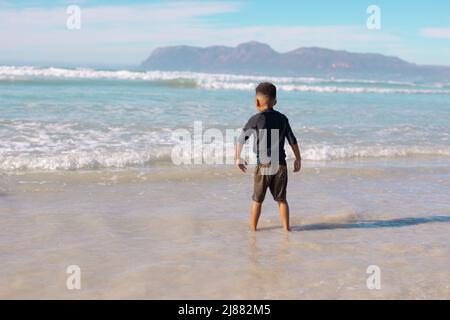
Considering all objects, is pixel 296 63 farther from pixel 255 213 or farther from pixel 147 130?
pixel 255 213

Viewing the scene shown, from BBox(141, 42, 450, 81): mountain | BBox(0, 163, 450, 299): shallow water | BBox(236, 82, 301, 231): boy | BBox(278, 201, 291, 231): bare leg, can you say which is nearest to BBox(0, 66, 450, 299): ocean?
BBox(0, 163, 450, 299): shallow water

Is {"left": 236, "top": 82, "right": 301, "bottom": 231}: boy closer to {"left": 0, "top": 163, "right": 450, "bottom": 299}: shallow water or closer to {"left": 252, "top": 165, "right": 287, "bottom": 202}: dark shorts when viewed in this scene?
{"left": 252, "top": 165, "right": 287, "bottom": 202}: dark shorts

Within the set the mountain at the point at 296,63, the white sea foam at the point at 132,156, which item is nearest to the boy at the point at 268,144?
the white sea foam at the point at 132,156

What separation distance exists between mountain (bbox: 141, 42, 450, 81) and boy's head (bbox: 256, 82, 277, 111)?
63023mm

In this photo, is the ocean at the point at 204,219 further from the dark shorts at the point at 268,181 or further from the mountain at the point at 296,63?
the mountain at the point at 296,63

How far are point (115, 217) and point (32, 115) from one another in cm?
789

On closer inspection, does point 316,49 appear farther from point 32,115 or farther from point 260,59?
point 32,115

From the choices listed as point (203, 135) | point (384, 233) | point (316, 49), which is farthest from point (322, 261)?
point (316, 49)

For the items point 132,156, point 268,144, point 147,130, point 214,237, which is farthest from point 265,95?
point 147,130

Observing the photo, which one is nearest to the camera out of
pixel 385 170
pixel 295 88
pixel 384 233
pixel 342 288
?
pixel 342 288

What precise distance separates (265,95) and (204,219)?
146 centimetres

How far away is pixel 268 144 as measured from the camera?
483 centimetres

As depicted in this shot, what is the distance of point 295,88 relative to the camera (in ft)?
103

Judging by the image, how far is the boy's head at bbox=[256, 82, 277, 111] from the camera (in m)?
4.71
